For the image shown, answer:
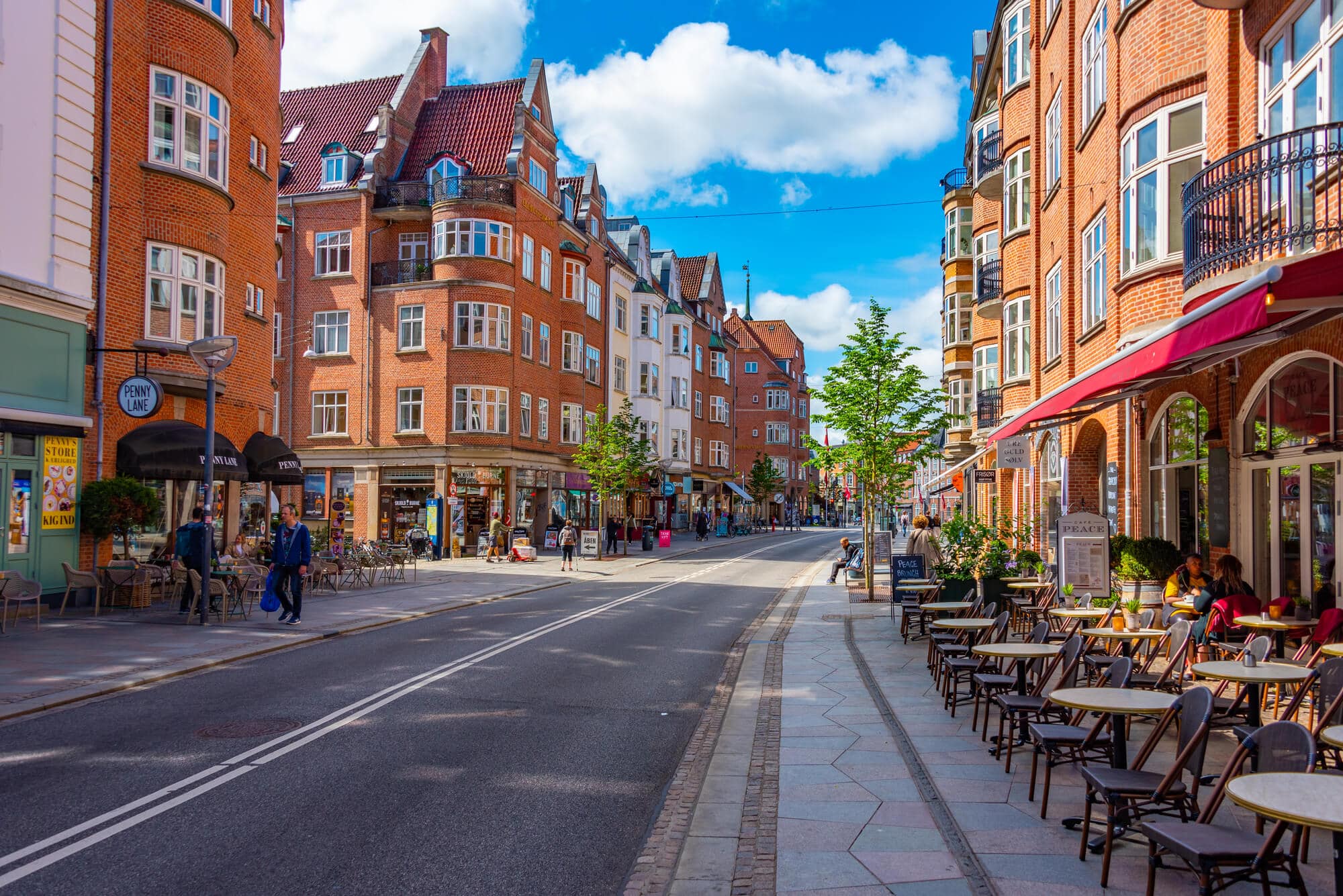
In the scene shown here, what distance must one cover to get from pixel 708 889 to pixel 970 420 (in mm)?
37954

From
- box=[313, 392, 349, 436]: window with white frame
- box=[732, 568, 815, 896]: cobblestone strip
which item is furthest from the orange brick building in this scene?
box=[313, 392, 349, 436]: window with white frame

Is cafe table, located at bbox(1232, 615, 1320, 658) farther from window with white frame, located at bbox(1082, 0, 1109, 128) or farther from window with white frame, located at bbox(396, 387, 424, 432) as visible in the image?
window with white frame, located at bbox(396, 387, 424, 432)

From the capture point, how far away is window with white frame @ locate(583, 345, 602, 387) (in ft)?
156

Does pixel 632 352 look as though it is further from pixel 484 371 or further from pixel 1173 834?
pixel 1173 834

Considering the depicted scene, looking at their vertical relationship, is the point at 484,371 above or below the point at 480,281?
below

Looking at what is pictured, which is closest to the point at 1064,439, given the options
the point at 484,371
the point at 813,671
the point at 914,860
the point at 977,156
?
A: the point at 813,671

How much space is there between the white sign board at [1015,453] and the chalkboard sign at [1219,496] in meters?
4.54

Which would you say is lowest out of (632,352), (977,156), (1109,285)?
(1109,285)

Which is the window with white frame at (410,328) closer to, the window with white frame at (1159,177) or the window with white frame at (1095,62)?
the window with white frame at (1095,62)

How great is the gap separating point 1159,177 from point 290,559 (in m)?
14.7

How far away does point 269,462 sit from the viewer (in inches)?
904

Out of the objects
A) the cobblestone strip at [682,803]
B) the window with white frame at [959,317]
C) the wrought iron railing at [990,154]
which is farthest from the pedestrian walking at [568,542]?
the cobblestone strip at [682,803]

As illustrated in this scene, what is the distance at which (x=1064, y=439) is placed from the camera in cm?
2139

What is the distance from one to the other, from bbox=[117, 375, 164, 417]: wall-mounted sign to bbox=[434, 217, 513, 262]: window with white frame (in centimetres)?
2096
